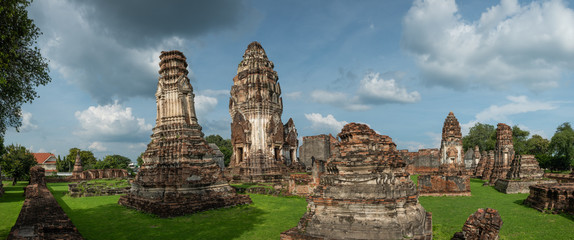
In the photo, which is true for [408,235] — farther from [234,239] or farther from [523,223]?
[523,223]

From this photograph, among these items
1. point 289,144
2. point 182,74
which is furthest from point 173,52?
point 289,144

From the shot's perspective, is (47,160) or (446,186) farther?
(47,160)

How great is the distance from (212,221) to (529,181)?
15.0m

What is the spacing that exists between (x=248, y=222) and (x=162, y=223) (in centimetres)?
247

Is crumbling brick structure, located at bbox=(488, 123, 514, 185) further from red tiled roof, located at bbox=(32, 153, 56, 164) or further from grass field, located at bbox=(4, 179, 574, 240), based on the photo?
red tiled roof, located at bbox=(32, 153, 56, 164)

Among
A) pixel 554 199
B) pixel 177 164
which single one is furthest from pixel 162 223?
pixel 554 199

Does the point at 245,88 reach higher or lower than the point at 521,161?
higher

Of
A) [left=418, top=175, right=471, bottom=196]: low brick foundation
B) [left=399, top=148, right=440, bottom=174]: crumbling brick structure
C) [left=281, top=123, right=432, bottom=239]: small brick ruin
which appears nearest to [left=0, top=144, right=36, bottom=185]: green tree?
[left=281, top=123, right=432, bottom=239]: small brick ruin

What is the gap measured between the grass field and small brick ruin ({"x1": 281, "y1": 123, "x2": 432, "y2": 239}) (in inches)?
59.2

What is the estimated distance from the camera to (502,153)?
67.5ft

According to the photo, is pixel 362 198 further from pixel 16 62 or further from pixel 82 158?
pixel 82 158

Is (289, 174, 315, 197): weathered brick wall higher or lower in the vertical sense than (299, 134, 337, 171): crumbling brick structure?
lower

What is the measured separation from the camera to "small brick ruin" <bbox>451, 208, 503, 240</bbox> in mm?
4566

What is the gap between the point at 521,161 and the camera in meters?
16.2
